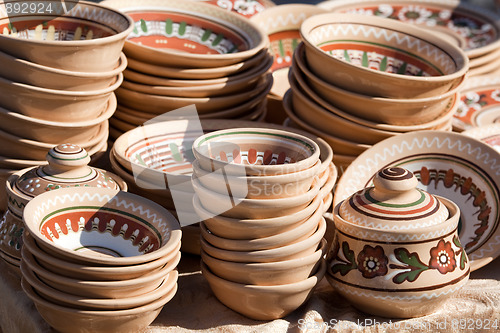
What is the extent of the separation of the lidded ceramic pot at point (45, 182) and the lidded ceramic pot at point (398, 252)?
2.97 ft

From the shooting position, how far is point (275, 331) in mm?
2852

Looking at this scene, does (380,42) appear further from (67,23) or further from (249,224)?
(249,224)

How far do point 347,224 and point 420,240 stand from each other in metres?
0.26

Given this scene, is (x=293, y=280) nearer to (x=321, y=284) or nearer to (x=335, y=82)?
(x=321, y=284)

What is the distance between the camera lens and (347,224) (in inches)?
115

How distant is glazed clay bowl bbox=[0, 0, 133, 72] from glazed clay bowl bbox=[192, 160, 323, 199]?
2.34ft

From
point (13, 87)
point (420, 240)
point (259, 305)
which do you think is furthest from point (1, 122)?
point (420, 240)

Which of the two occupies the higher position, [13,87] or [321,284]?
[13,87]

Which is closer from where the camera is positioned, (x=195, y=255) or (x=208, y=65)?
(x=195, y=255)

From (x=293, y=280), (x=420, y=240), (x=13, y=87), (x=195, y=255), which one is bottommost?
(x=195, y=255)

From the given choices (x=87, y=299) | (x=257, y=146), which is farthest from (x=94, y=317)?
(x=257, y=146)

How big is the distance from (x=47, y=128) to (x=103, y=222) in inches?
22.5

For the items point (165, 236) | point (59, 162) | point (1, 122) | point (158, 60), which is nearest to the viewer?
point (165, 236)

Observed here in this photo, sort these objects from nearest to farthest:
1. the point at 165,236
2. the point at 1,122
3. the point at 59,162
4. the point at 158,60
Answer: the point at 165,236 → the point at 59,162 → the point at 1,122 → the point at 158,60
